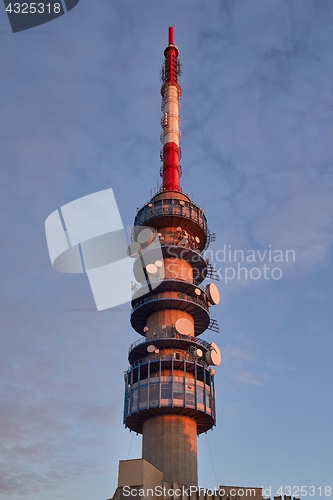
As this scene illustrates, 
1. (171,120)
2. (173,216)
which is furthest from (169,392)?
(171,120)

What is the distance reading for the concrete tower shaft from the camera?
50156 millimetres

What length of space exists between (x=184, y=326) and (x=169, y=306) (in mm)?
3701

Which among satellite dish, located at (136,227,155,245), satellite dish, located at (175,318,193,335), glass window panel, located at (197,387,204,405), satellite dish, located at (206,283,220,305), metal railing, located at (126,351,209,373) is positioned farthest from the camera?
satellite dish, located at (136,227,155,245)

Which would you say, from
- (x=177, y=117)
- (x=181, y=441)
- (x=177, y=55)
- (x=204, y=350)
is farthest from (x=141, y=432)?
(x=177, y=55)

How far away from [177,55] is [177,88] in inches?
331

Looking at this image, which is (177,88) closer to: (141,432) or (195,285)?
(195,285)

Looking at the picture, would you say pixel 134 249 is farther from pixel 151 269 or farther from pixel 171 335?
pixel 171 335

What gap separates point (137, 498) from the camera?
1571 inches

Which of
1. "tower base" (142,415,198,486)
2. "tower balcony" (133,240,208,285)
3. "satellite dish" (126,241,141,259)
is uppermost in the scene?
"satellite dish" (126,241,141,259)

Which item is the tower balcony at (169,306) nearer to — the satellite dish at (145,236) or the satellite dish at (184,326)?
the satellite dish at (184,326)

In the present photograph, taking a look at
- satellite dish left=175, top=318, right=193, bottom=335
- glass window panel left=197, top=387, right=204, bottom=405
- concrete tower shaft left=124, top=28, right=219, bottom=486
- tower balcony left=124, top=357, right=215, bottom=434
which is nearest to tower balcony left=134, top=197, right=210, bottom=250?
concrete tower shaft left=124, top=28, right=219, bottom=486

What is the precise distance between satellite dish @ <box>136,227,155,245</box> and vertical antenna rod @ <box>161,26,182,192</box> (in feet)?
27.8

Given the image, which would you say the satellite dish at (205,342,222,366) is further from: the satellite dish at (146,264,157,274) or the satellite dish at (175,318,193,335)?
the satellite dish at (146,264,157,274)

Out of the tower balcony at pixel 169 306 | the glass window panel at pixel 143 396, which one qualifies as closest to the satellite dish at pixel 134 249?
the tower balcony at pixel 169 306
